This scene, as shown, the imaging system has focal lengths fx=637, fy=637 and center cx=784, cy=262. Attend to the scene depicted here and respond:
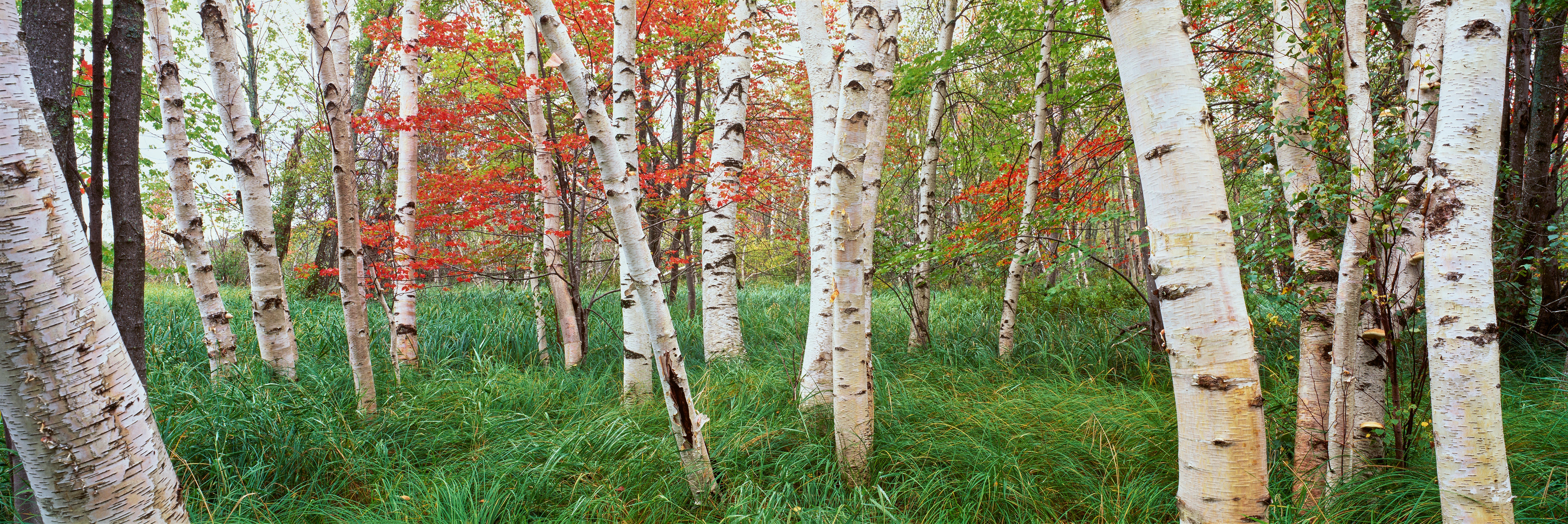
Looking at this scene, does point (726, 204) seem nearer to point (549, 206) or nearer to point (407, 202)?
point (549, 206)

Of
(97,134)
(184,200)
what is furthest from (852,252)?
(184,200)

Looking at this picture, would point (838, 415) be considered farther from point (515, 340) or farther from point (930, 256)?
point (515, 340)

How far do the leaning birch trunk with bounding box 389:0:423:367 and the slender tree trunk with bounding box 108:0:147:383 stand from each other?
289 centimetres

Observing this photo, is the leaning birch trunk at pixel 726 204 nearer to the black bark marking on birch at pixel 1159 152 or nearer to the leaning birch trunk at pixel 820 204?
the leaning birch trunk at pixel 820 204

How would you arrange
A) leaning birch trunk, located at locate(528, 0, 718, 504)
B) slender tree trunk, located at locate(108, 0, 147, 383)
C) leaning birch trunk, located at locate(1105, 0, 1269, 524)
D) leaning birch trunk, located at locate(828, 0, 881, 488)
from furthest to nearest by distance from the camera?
leaning birch trunk, located at locate(828, 0, 881, 488) < leaning birch trunk, located at locate(528, 0, 718, 504) < slender tree trunk, located at locate(108, 0, 147, 383) < leaning birch trunk, located at locate(1105, 0, 1269, 524)

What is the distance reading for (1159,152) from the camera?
4.61 ft

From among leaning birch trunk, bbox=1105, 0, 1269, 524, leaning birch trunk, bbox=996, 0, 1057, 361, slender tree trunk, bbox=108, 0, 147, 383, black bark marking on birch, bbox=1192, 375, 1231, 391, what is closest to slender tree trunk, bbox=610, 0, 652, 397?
slender tree trunk, bbox=108, 0, 147, 383

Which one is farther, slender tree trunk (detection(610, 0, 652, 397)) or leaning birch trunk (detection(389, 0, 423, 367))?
leaning birch trunk (detection(389, 0, 423, 367))

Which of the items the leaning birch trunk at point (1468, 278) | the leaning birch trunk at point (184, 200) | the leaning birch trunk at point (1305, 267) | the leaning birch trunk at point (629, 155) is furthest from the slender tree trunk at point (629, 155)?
the leaning birch trunk at point (1468, 278)

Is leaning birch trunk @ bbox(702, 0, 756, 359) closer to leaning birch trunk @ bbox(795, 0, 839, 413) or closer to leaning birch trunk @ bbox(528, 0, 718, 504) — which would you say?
leaning birch trunk @ bbox(795, 0, 839, 413)

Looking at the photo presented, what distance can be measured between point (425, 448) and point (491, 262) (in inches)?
110

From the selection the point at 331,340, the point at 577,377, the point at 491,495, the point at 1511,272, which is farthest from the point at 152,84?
the point at 1511,272

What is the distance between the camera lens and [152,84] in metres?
8.81

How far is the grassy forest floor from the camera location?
2.51 meters
